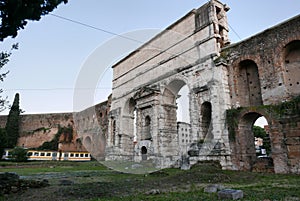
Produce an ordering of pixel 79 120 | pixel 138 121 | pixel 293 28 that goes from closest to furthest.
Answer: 1. pixel 293 28
2. pixel 138 121
3. pixel 79 120

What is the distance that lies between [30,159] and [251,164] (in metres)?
23.5

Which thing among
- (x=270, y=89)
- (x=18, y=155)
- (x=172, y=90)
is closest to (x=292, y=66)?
(x=270, y=89)

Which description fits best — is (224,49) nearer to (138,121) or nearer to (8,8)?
(138,121)

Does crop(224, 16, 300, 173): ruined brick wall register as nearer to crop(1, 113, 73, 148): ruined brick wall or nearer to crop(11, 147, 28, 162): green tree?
crop(11, 147, 28, 162): green tree

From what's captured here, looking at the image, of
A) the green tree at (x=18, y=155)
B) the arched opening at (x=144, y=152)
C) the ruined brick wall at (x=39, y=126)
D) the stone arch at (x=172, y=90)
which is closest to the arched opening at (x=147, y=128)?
the arched opening at (x=144, y=152)

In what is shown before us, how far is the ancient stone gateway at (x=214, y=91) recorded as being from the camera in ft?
30.5

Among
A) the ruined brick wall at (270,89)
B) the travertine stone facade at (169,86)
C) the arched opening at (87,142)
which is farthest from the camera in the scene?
the arched opening at (87,142)

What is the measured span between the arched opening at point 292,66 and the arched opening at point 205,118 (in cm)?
415

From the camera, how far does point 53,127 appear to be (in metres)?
34.6

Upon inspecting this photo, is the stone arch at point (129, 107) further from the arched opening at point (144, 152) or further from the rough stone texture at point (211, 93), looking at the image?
the arched opening at point (144, 152)

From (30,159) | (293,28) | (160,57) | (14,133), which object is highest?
(160,57)

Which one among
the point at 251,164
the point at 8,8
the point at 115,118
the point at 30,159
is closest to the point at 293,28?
the point at 251,164

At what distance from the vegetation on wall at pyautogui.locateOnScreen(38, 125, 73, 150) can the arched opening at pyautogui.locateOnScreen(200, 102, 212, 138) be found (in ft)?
87.2

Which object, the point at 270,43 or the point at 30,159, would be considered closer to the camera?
the point at 270,43
